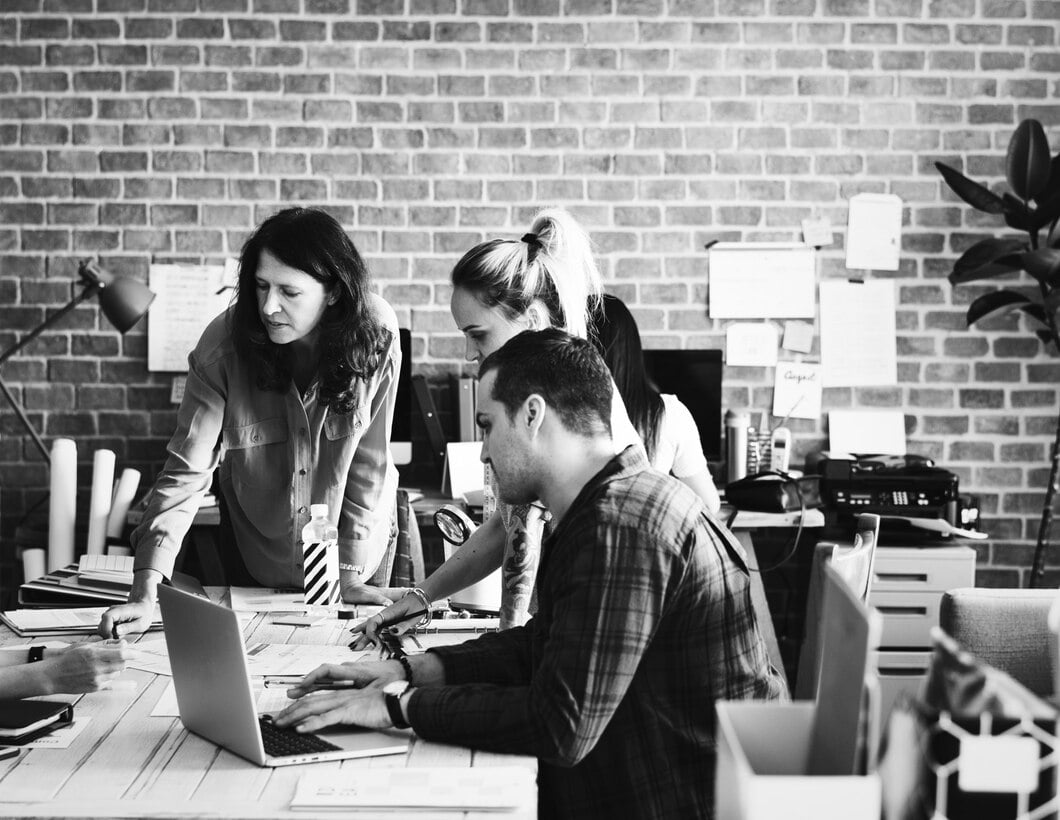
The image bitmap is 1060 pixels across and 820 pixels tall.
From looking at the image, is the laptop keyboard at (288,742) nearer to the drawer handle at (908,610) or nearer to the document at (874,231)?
the drawer handle at (908,610)

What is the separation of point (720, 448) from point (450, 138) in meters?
1.46

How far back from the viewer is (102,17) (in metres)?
3.93

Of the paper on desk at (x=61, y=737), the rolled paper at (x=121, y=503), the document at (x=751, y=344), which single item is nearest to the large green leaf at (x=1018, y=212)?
the document at (x=751, y=344)

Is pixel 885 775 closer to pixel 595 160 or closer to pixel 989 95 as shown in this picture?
pixel 595 160

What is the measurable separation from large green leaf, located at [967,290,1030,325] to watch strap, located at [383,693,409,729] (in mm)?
2957

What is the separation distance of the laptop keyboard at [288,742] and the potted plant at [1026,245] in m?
2.97

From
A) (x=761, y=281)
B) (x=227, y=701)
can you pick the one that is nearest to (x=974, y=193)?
(x=761, y=281)

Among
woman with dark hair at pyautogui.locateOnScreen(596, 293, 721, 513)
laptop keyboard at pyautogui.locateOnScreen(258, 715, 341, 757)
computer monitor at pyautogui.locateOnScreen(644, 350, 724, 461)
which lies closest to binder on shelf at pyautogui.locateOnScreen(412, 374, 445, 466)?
computer monitor at pyautogui.locateOnScreen(644, 350, 724, 461)

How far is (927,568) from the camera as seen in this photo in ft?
11.5

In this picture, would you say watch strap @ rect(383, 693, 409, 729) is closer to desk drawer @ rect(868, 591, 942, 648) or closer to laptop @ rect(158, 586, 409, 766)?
laptop @ rect(158, 586, 409, 766)

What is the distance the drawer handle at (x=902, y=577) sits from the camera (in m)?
3.50

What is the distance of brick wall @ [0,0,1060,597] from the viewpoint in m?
3.94

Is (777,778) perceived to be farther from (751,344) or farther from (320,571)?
(751,344)

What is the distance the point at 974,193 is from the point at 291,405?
2559 millimetres
